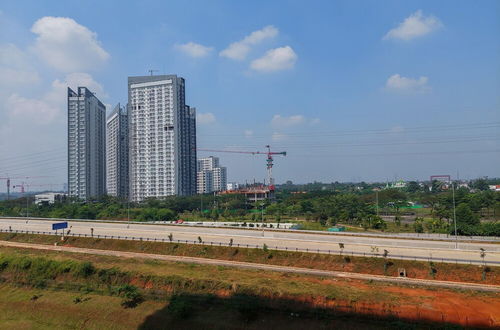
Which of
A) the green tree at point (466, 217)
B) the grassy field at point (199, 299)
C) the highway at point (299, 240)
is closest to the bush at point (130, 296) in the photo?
the grassy field at point (199, 299)

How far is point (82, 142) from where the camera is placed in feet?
463

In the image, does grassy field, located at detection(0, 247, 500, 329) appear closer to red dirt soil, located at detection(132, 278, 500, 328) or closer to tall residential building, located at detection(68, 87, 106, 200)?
red dirt soil, located at detection(132, 278, 500, 328)

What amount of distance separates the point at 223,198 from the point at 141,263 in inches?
3136

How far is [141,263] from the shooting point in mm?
42375

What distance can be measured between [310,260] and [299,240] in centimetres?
590

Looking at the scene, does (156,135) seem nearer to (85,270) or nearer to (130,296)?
(85,270)

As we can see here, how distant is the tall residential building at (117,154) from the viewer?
151000 mm

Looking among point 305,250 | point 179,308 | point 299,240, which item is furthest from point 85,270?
point 299,240

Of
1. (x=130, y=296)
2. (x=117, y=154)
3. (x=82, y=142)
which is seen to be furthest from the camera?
(x=117, y=154)

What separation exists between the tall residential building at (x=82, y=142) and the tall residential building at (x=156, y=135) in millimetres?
20014

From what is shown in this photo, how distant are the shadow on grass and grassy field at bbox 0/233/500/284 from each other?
1238 centimetres

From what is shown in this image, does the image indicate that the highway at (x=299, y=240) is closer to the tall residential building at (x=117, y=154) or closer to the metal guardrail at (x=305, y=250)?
the metal guardrail at (x=305, y=250)

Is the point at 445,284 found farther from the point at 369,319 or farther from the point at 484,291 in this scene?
the point at 369,319

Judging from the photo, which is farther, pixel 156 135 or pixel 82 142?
pixel 82 142
